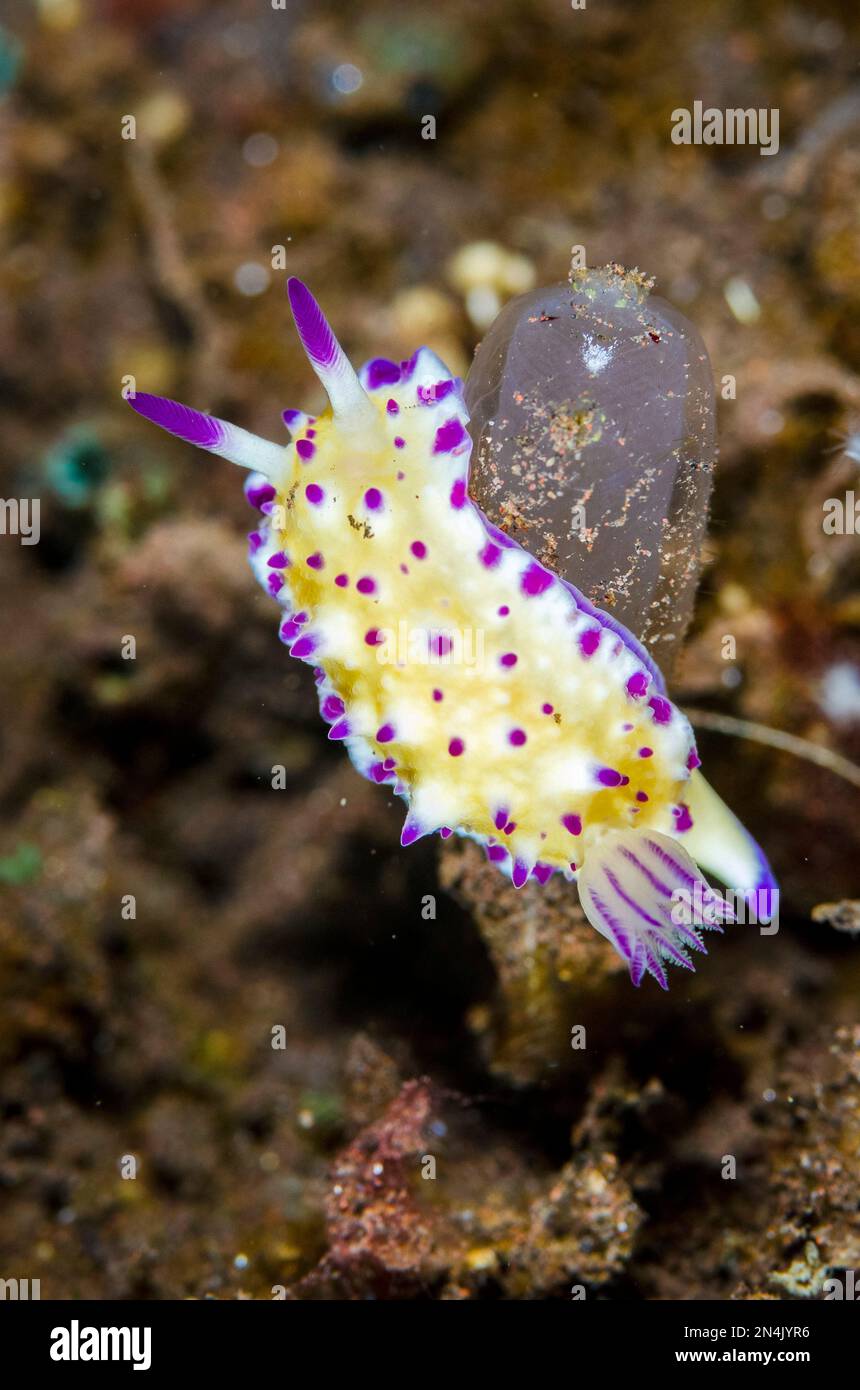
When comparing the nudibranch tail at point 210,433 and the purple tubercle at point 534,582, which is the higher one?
the nudibranch tail at point 210,433

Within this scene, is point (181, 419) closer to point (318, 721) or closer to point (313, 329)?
point (313, 329)

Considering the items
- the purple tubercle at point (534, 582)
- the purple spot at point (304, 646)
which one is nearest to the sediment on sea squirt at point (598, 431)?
the purple tubercle at point (534, 582)

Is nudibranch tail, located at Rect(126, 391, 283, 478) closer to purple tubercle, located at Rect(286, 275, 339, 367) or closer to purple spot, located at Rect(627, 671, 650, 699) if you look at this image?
purple tubercle, located at Rect(286, 275, 339, 367)

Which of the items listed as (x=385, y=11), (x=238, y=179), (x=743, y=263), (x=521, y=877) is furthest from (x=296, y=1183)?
(x=385, y=11)

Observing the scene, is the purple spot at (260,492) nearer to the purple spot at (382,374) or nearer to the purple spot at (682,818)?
the purple spot at (382,374)

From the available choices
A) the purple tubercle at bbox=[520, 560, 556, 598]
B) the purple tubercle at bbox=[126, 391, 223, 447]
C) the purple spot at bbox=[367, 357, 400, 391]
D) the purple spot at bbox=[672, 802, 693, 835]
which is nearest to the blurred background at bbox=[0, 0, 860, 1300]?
the purple spot at bbox=[672, 802, 693, 835]

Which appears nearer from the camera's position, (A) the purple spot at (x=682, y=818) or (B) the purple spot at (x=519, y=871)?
(B) the purple spot at (x=519, y=871)
